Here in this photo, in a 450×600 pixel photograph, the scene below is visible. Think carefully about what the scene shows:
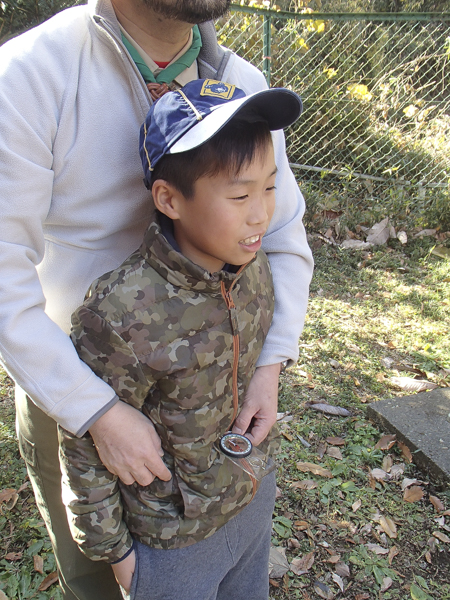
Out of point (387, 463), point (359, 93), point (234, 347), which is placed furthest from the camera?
point (359, 93)

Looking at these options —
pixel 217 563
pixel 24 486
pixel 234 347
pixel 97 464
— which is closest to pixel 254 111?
pixel 234 347

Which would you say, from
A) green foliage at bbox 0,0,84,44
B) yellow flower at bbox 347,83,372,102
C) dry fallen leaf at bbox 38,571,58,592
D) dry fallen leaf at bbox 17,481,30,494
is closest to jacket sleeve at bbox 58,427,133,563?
dry fallen leaf at bbox 38,571,58,592

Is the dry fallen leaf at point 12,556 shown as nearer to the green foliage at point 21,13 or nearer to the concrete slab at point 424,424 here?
the concrete slab at point 424,424

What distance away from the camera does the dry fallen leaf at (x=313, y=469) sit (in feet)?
9.77

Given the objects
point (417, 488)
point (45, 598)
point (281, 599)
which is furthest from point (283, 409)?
point (45, 598)

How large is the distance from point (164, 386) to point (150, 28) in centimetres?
98

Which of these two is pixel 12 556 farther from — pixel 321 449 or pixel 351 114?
pixel 351 114

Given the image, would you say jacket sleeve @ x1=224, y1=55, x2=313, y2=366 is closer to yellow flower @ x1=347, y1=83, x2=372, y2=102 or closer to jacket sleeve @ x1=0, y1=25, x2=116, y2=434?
jacket sleeve @ x1=0, y1=25, x2=116, y2=434

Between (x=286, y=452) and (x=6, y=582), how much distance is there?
5.06ft

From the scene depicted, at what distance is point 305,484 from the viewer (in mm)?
2924

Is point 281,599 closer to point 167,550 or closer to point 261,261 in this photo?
point 167,550

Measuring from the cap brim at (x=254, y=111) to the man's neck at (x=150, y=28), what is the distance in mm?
347

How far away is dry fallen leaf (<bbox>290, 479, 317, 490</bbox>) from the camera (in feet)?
9.53

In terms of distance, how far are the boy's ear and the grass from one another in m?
1.83
